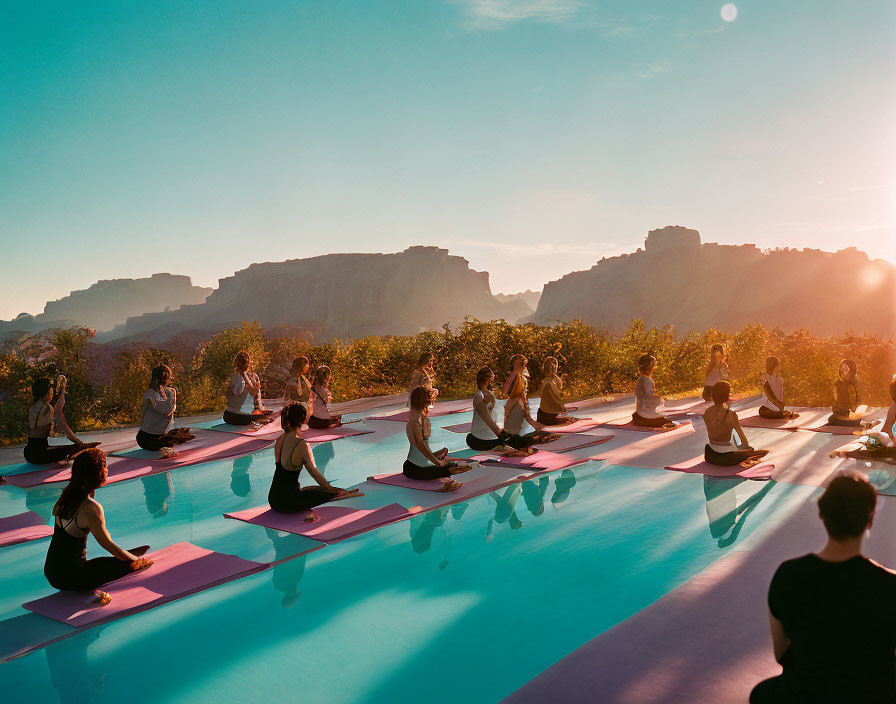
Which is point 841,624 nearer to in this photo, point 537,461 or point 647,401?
point 537,461

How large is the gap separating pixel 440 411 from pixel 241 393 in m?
4.07

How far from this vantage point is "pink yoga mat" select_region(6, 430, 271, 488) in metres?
7.70

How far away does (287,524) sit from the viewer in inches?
223

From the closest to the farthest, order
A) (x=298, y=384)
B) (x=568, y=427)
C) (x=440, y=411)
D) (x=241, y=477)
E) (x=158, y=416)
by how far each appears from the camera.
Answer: (x=241, y=477) → (x=158, y=416) → (x=568, y=427) → (x=298, y=384) → (x=440, y=411)

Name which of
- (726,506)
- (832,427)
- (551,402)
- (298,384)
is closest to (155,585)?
(726,506)

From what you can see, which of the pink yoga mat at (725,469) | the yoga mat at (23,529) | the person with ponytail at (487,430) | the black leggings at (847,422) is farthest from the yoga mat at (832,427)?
the yoga mat at (23,529)

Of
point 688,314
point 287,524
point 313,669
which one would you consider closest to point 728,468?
point 287,524

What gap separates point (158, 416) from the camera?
8.79 m

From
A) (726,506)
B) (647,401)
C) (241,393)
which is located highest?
(241,393)

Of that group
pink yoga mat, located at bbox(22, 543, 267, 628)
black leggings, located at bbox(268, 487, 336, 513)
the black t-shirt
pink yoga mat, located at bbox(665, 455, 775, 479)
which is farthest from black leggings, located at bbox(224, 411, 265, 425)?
the black t-shirt

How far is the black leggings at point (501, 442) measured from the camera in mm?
8398

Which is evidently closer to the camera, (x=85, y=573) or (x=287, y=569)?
(x=85, y=573)

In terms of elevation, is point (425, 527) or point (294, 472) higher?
point (294, 472)

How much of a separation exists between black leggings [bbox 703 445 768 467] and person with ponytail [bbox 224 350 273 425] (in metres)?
7.23
